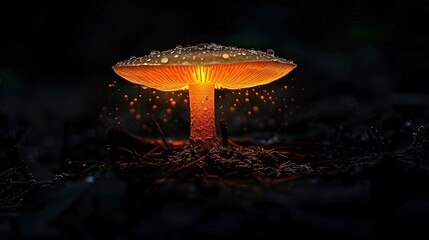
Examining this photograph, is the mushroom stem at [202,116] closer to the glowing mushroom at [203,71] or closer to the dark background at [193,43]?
the glowing mushroom at [203,71]

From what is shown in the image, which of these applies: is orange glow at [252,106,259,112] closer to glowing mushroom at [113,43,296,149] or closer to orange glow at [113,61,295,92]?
glowing mushroom at [113,43,296,149]

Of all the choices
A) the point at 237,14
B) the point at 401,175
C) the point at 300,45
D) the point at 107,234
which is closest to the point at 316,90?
the point at 300,45

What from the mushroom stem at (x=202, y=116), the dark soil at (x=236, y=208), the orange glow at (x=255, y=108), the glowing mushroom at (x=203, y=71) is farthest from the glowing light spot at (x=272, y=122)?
the dark soil at (x=236, y=208)

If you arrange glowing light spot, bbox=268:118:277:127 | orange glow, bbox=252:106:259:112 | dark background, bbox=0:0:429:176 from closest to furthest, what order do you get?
1. glowing light spot, bbox=268:118:277:127
2. orange glow, bbox=252:106:259:112
3. dark background, bbox=0:0:429:176

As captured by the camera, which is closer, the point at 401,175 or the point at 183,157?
the point at 401,175

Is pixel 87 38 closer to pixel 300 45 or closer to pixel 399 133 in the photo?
pixel 300 45

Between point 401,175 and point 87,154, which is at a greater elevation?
point 401,175

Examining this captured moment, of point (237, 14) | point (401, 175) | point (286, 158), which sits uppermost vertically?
point (237, 14)

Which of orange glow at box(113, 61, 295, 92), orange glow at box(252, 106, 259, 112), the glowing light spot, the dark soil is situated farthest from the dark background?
the dark soil

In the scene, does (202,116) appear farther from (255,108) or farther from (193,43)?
(193,43)
